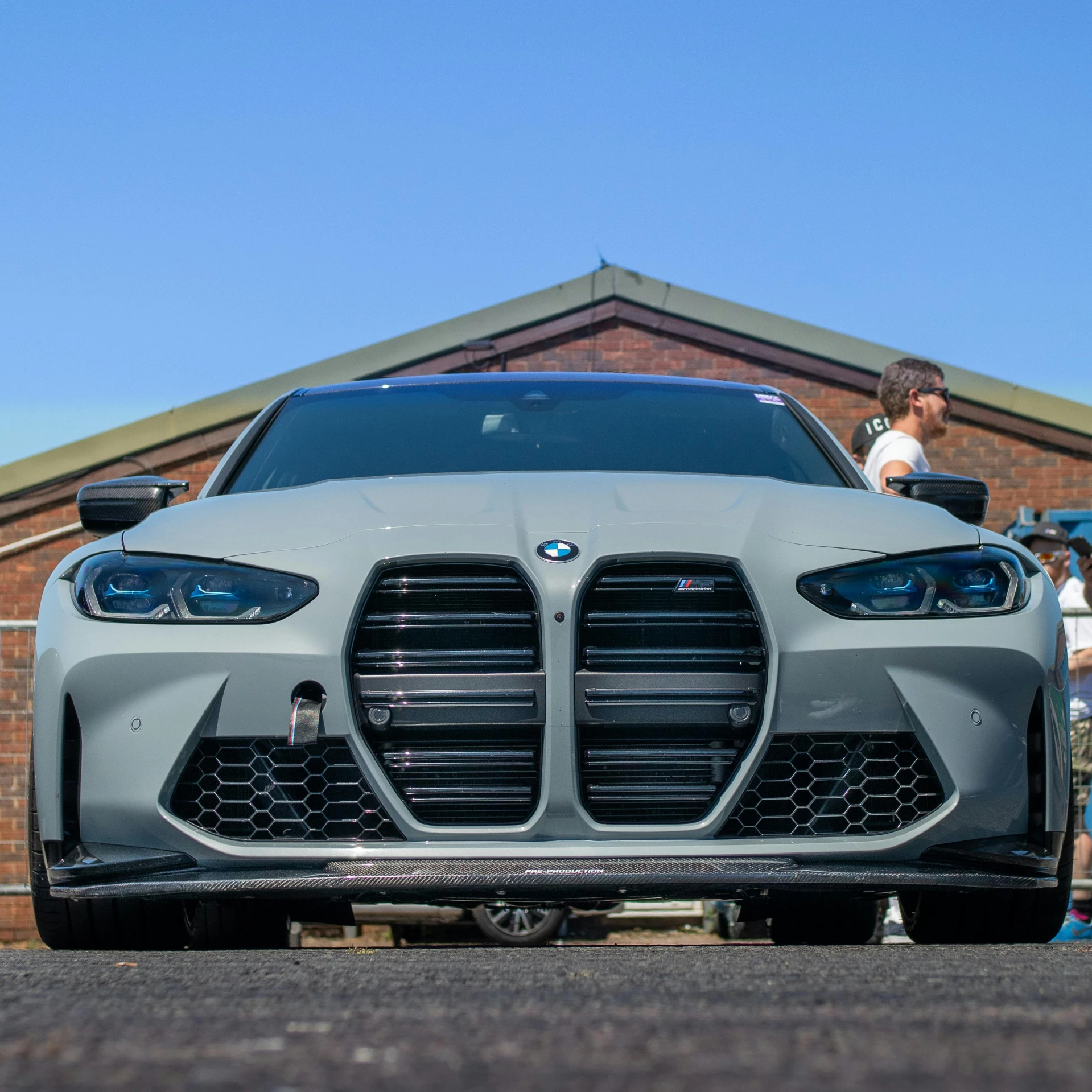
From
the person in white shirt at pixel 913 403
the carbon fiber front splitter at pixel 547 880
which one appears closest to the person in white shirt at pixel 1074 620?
the person in white shirt at pixel 913 403

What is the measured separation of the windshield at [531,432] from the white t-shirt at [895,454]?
1358mm

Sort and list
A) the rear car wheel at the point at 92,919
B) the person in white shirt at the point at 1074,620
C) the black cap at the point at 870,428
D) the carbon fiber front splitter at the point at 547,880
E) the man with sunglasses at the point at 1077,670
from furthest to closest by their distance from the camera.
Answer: the black cap at the point at 870,428 → the person in white shirt at the point at 1074,620 → the man with sunglasses at the point at 1077,670 → the rear car wheel at the point at 92,919 → the carbon fiber front splitter at the point at 547,880

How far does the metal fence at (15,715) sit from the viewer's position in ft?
22.1

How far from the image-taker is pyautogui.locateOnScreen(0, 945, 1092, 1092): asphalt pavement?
1.61 m

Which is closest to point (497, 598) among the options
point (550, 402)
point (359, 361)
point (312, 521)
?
point (312, 521)

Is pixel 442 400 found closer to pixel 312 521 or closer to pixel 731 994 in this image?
pixel 312 521

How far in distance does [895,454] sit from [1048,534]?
1.71 meters

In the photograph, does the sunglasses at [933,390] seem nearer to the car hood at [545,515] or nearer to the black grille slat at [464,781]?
the car hood at [545,515]

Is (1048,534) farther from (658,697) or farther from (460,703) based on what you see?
(460,703)

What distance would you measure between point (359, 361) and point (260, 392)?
37.4 inches

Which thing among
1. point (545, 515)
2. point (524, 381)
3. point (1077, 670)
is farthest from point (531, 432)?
point (1077, 670)

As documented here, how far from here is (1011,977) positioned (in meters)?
2.60

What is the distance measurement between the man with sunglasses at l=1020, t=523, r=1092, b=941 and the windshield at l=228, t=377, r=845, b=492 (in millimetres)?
2721

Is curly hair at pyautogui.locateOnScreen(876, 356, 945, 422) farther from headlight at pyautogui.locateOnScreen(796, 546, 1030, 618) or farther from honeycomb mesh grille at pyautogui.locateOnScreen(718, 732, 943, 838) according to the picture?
honeycomb mesh grille at pyautogui.locateOnScreen(718, 732, 943, 838)
